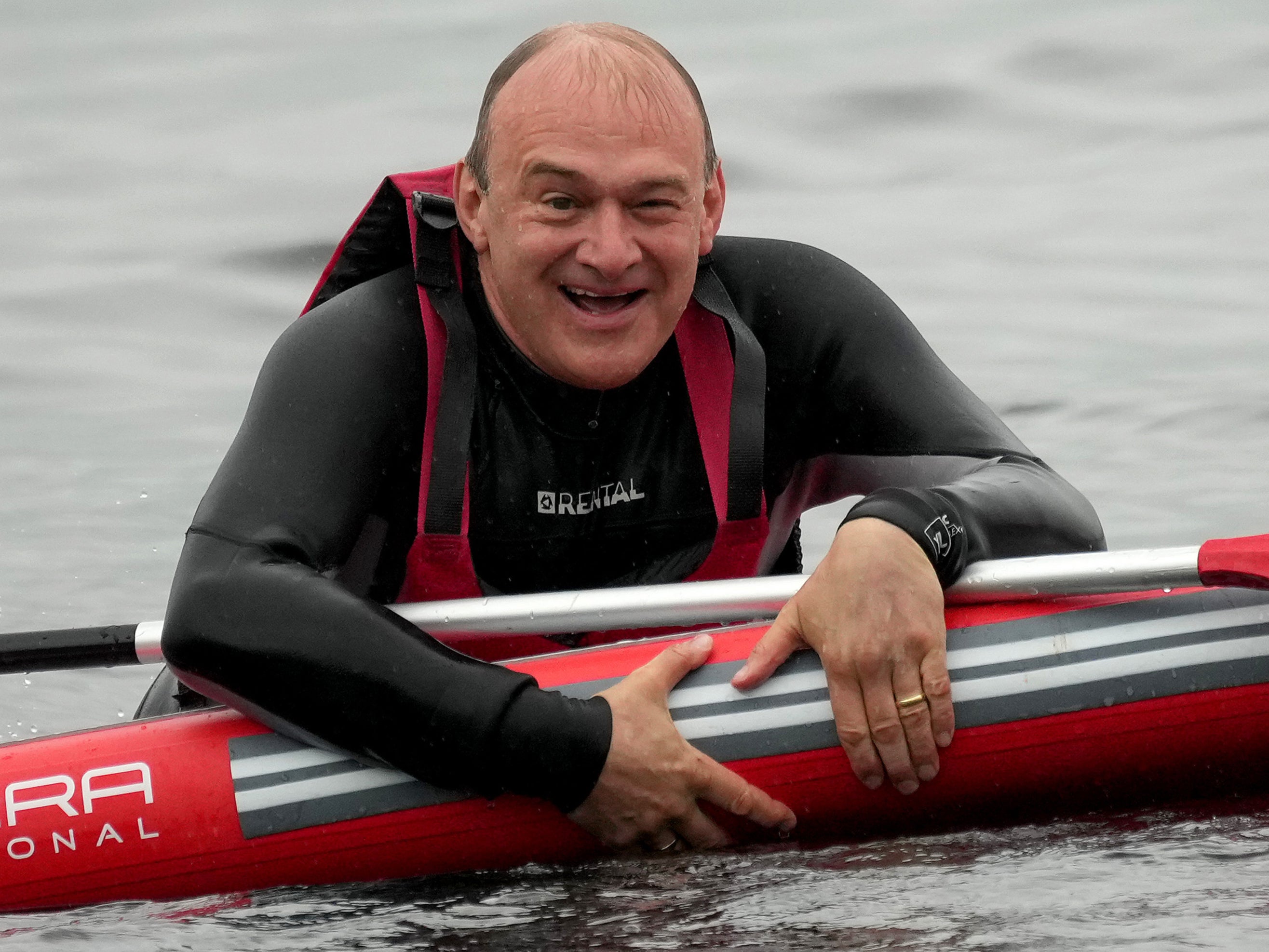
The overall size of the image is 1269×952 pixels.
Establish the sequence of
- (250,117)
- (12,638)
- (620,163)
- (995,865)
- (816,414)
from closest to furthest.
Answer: (995,865)
(620,163)
(816,414)
(12,638)
(250,117)

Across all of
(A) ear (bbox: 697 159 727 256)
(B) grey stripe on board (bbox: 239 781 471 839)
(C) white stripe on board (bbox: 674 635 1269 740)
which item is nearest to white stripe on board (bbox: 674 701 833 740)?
(C) white stripe on board (bbox: 674 635 1269 740)

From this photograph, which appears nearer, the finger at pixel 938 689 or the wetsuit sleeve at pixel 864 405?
the finger at pixel 938 689

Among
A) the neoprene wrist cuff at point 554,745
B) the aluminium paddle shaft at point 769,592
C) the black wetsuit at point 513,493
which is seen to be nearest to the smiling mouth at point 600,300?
the black wetsuit at point 513,493

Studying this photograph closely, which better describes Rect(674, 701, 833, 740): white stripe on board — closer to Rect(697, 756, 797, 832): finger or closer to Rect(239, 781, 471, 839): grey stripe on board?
Rect(697, 756, 797, 832): finger

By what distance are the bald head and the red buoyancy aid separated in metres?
0.15

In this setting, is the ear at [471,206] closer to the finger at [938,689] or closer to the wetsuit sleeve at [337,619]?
the wetsuit sleeve at [337,619]

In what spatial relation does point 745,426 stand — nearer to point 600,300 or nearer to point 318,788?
point 600,300

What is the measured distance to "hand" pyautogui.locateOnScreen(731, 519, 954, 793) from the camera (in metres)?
2.51

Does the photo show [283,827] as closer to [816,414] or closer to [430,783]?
[430,783]

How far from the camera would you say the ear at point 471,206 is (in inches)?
117

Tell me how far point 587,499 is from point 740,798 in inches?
24.2

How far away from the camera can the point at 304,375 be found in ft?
9.30

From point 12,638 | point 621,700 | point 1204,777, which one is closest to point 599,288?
point 621,700

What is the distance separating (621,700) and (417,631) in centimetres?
30
